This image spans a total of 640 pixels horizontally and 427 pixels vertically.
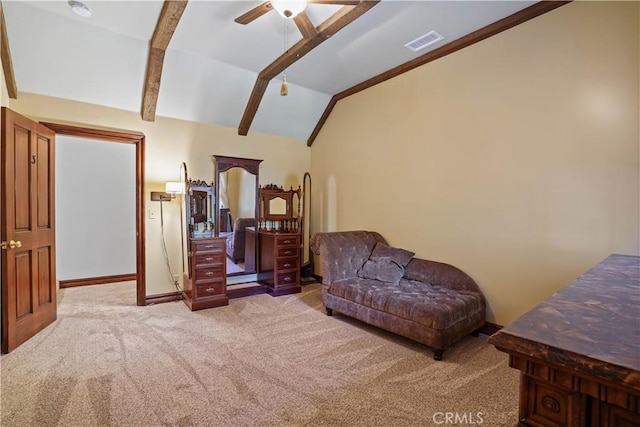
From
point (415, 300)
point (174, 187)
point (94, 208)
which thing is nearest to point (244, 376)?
point (415, 300)

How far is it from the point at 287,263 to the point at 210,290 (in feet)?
3.93

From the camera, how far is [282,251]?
15.5 ft

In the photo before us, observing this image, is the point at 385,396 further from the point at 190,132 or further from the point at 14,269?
the point at 190,132

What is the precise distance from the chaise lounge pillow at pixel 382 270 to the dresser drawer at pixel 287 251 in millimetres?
1230

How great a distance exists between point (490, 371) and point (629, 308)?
1.72 meters

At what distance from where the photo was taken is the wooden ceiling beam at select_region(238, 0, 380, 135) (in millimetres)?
2947

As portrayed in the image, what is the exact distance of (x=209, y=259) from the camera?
409 cm

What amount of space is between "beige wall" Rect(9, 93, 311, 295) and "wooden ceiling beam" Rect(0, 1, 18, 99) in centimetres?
11

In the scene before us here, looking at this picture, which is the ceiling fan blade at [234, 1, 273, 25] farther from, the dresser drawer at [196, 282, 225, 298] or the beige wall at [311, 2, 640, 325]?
the dresser drawer at [196, 282, 225, 298]

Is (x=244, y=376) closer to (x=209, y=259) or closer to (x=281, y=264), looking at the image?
(x=209, y=259)

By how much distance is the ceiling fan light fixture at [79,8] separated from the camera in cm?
285

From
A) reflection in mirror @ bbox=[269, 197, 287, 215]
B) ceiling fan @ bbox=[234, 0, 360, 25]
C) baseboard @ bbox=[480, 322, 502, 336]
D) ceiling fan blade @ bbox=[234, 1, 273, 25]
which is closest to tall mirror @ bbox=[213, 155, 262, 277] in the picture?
reflection in mirror @ bbox=[269, 197, 287, 215]

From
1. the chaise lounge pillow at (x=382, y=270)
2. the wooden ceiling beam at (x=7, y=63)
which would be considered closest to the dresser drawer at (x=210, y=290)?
the chaise lounge pillow at (x=382, y=270)

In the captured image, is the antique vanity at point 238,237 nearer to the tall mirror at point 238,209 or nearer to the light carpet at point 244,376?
the tall mirror at point 238,209
